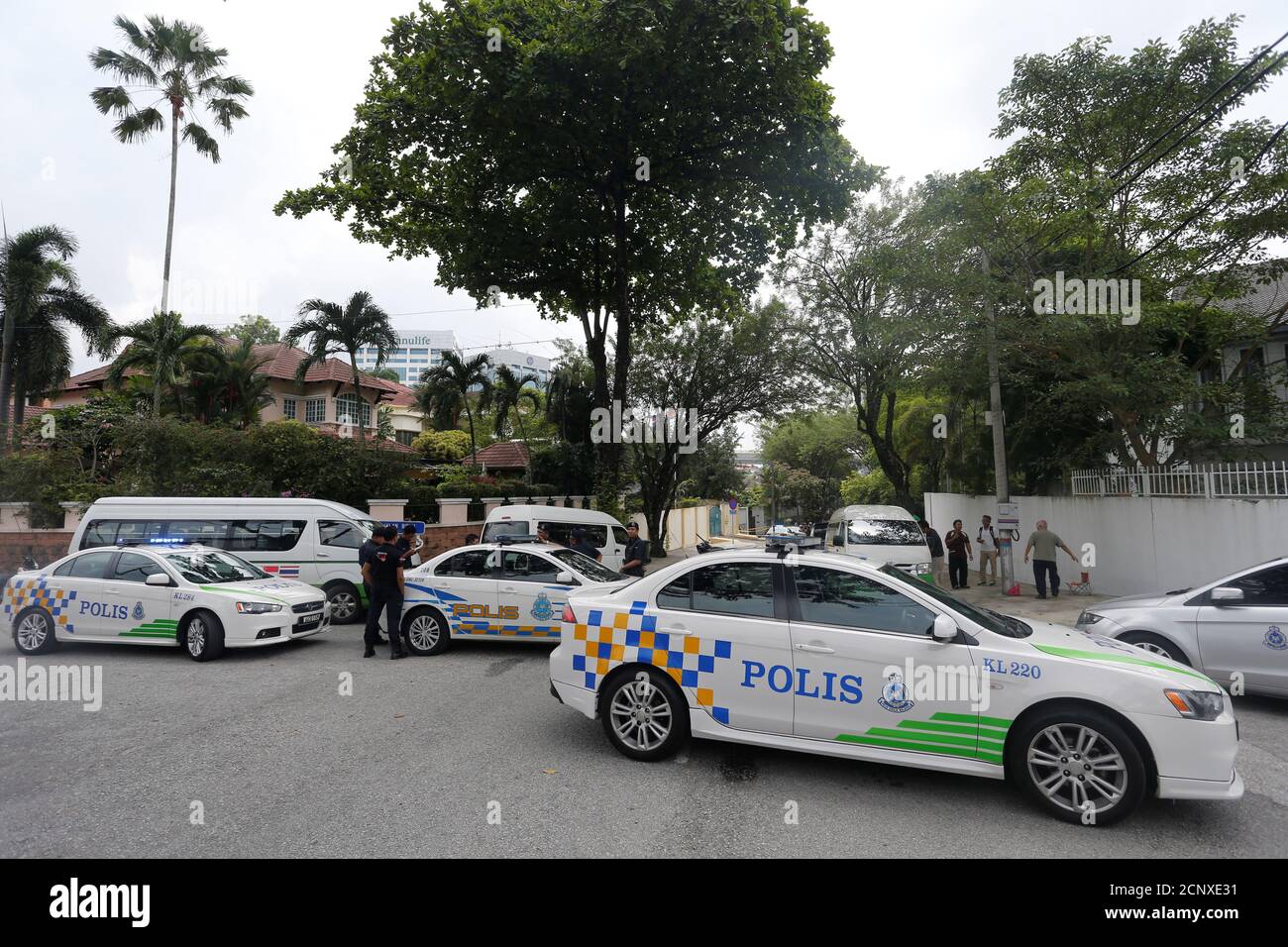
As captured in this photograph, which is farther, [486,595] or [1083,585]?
[1083,585]

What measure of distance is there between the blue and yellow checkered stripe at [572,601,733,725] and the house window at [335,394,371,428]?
111 ft

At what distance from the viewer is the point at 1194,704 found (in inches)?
153

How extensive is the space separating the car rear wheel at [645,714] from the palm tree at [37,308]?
28.7 m

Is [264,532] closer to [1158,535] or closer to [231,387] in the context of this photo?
[1158,535]

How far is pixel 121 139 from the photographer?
21594mm

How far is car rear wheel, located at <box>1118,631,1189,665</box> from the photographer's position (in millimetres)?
6543

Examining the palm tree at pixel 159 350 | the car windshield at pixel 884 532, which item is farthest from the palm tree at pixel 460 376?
the car windshield at pixel 884 532

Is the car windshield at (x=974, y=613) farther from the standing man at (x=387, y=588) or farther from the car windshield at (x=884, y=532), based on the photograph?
the car windshield at (x=884, y=532)

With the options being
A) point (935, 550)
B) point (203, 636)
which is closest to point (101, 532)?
point (203, 636)

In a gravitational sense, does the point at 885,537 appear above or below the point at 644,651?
above

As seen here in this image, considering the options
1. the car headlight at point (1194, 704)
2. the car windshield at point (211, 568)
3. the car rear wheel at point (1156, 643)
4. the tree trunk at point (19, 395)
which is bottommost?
the car rear wheel at point (1156, 643)

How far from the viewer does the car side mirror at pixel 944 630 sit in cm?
426

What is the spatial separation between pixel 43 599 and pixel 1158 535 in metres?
17.0

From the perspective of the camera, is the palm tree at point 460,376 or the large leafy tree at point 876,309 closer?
the large leafy tree at point 876,309
